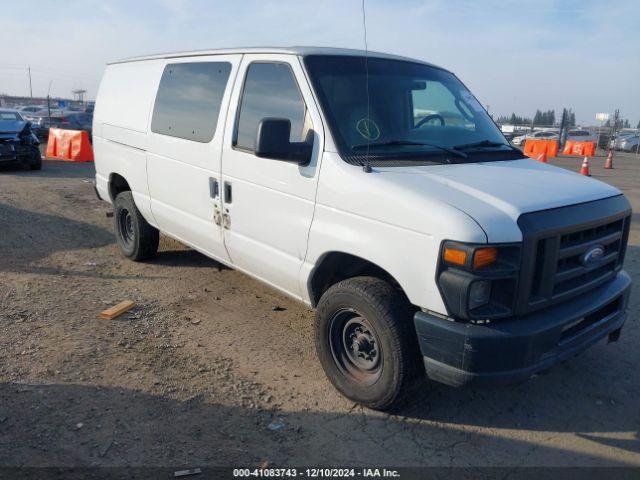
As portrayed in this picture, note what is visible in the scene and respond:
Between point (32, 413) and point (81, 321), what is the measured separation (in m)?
1.39

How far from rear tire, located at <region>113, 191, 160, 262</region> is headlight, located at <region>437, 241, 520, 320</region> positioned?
13.4 feet

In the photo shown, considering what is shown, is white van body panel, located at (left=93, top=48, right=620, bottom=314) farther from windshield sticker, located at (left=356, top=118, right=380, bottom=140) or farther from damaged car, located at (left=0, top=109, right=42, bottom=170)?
damaged car, located at (left=0, top=109, right=42, bottom=170)

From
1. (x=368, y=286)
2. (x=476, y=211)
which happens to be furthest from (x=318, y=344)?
(x=476, y=211)

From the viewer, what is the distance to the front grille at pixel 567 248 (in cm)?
285

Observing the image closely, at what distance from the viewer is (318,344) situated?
3703mm

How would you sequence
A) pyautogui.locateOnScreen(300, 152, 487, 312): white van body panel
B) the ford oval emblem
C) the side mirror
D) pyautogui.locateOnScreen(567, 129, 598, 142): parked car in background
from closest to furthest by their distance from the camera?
pyautogui.locateOnScreen(300, 152, 487, 312): white van body panel
the ford oval emblem
the side mirror
pyautogui.locateOnScreen(567, 129, 598, 142): parked car in background

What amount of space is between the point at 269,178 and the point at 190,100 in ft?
4.66

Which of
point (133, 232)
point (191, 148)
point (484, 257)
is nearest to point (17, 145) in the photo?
point (133, 232)

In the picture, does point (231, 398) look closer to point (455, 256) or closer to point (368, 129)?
point (455, 256)

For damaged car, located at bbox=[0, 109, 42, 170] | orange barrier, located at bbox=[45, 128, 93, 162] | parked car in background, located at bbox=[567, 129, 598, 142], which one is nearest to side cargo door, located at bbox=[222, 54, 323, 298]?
damaged car, located at bbox=[0, 109, 42, 170]

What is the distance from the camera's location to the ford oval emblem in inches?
125

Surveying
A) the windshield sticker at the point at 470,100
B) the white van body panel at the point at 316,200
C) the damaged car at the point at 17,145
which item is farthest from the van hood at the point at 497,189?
the damaged car at the point at 17,145

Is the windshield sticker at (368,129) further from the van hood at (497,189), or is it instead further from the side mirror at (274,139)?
the side mirror at (274,139)

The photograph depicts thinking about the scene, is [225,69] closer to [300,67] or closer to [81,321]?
[300,67]
